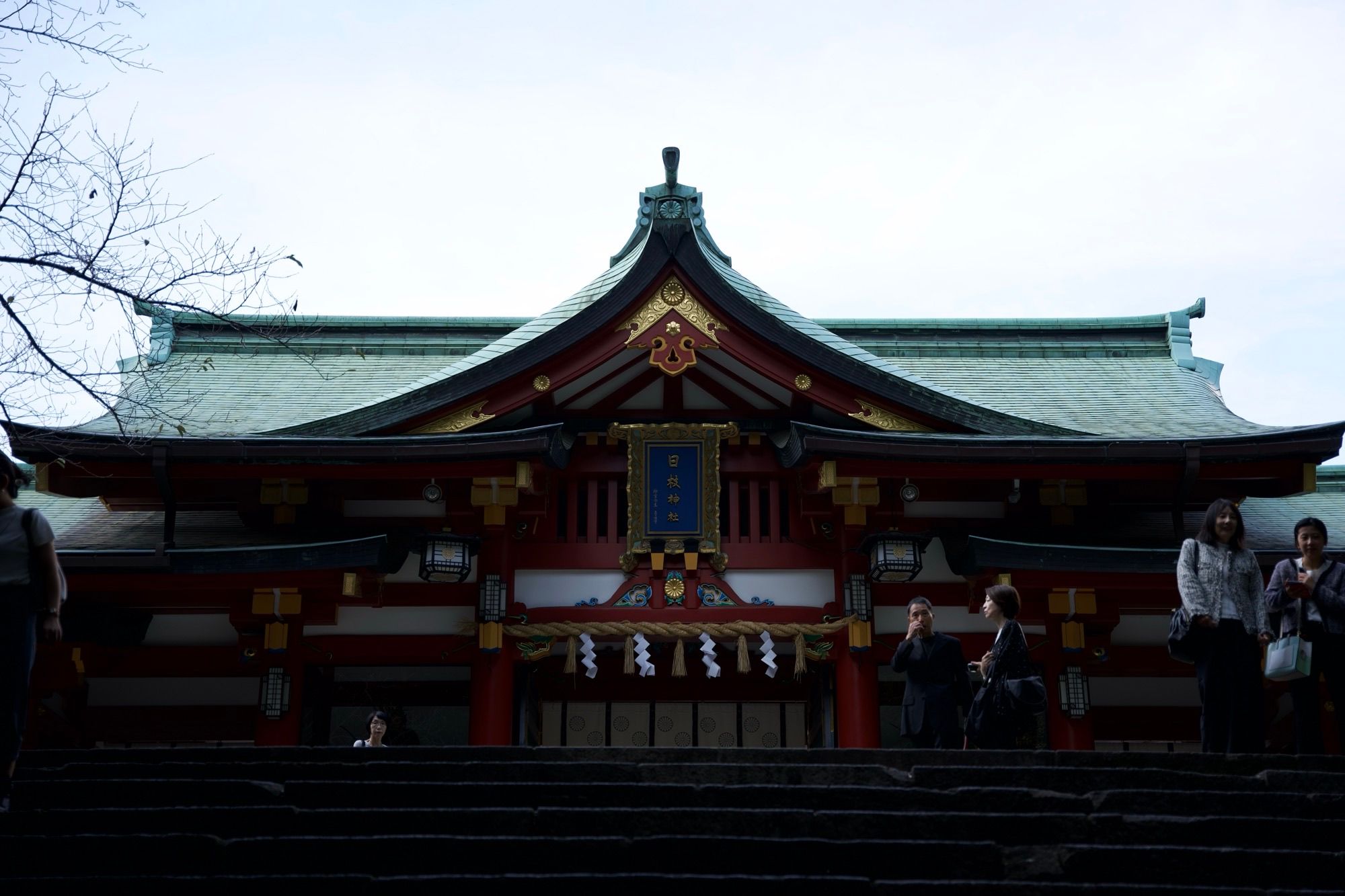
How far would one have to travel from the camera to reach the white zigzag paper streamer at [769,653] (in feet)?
49.8

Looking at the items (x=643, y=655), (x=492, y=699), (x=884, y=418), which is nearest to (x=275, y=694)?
(x=492, y=699)

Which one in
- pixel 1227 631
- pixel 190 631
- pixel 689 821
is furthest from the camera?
pixel 190 631

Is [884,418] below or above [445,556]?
above

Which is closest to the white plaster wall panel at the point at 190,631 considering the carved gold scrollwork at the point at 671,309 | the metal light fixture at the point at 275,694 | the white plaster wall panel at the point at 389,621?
the metal light fixture at the point at 275,694

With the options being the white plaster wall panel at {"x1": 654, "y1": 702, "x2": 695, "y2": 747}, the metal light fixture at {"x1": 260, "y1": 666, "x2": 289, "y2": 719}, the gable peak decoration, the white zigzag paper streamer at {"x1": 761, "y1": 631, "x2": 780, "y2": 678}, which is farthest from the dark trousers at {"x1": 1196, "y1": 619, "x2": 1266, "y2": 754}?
the metal light fixture at {"x1": 260, "y1": 666, "x2": 289, "y2": 719}

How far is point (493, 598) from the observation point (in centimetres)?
1540

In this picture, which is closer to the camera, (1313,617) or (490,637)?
(1313,617)

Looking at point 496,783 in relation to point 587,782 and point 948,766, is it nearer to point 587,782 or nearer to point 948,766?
point 587,782

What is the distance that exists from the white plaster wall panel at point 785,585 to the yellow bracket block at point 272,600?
14.6 ft

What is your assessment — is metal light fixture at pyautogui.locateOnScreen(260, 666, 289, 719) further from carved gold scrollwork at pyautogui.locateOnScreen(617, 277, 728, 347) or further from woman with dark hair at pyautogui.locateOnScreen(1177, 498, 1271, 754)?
woman with dark hair at pyautogui.locateOnScreen(1177, 498, 1271, 754)

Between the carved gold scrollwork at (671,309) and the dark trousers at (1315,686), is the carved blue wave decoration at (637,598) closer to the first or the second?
the carved gold scrollwork at (671,309)

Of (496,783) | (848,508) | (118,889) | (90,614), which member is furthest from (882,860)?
(90,614)

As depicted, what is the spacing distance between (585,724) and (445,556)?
113 inches

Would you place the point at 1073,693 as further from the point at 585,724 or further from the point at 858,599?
the point at 585,724
